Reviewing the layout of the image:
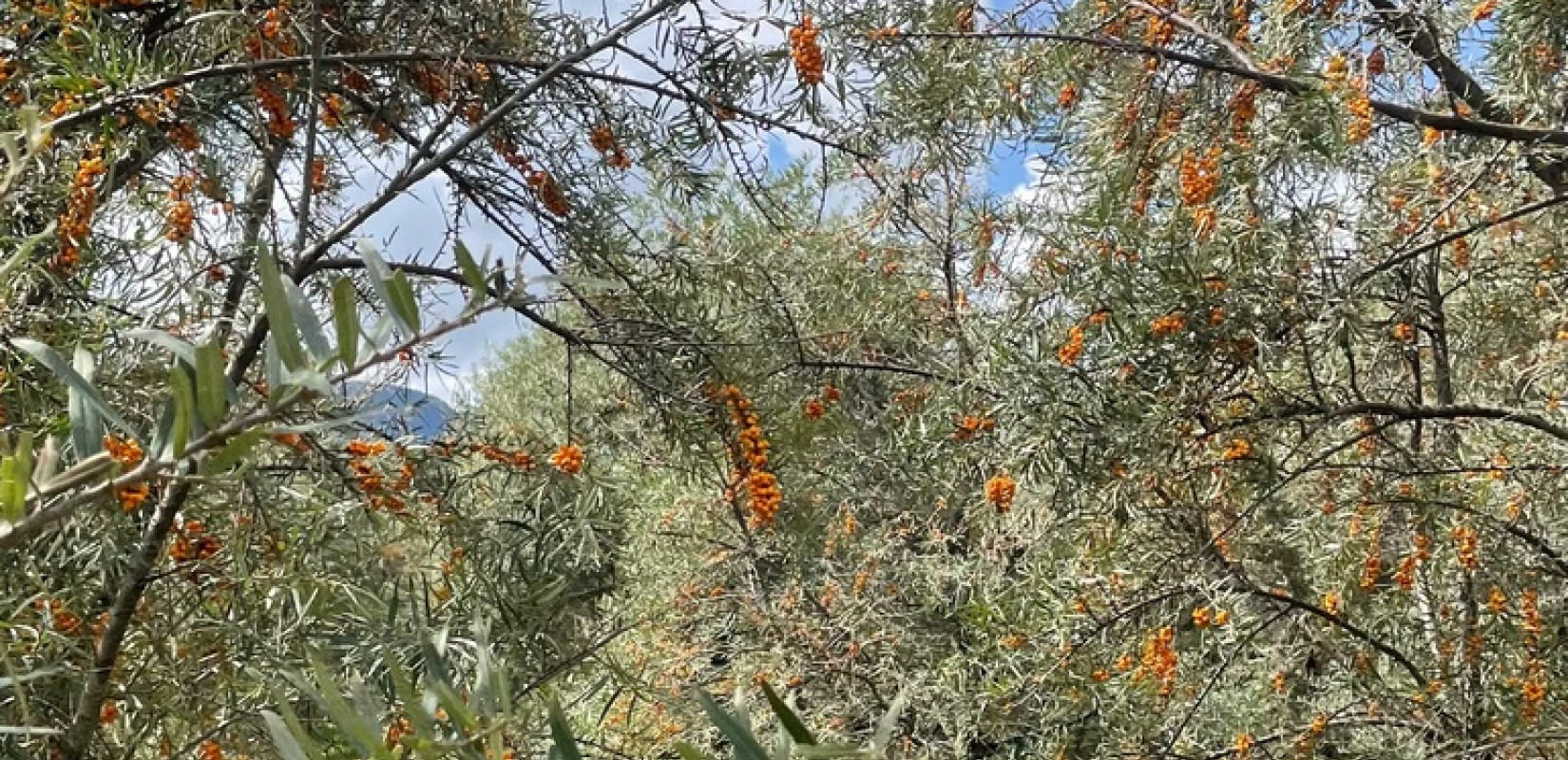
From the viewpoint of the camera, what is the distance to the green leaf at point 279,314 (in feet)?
1.49

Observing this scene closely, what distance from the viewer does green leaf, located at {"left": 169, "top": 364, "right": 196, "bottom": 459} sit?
427 mm

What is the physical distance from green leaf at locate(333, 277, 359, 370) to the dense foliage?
1.82 ft

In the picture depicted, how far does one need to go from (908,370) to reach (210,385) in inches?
119

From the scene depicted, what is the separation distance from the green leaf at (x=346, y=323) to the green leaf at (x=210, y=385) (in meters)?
0.04

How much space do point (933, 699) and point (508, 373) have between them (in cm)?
671

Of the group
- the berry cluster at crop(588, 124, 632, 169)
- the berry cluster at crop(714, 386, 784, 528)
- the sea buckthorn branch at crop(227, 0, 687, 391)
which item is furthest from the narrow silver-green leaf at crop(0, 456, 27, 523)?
the berry cluster at crop(588, 124, 632, 169)

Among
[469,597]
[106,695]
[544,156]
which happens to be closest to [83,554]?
[106,695]

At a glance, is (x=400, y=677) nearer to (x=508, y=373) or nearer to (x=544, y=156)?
(x=544, y=156)

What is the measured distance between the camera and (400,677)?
448mm

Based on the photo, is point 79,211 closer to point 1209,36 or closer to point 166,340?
point 166,340

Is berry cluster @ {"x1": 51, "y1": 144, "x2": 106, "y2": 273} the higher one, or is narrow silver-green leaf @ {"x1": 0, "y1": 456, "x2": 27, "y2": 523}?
berry cluster @ {"x1": 51, "y1": 144, "x2": 106, "y2": 273}

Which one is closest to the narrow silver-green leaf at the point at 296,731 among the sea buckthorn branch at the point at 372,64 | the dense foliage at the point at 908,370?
the dense foliage at the point at 908,370

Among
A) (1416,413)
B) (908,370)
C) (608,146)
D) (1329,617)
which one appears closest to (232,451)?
(608,146)

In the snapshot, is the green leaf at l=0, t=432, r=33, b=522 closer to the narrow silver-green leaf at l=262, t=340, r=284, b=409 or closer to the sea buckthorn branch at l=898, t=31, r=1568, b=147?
the narrow silver-green leaf at l=262, t=340, r=284, b=409
